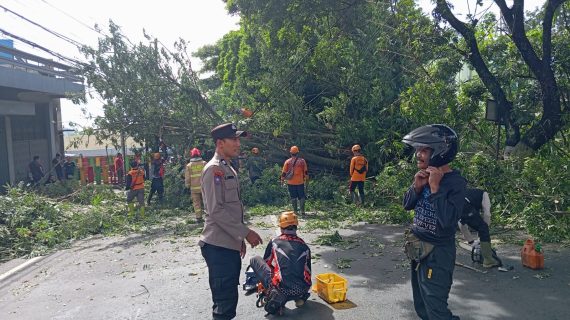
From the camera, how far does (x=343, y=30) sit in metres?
12.7

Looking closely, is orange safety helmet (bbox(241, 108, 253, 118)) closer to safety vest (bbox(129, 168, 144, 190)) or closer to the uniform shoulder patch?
safety vest (bbox(129, 168, 144, 190))

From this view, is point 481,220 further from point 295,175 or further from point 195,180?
point 195,180

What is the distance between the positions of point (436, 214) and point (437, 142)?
1.72 ft

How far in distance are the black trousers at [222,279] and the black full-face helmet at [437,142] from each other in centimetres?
179

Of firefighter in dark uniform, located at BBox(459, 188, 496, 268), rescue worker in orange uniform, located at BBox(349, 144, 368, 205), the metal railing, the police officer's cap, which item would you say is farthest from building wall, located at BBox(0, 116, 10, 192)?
firefighter in dark uniform, located at BBox(459, 188, 496, 268)

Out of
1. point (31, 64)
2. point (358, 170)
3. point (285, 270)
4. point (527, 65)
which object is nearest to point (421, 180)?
point (285, 270)

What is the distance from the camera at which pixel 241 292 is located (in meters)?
5.71

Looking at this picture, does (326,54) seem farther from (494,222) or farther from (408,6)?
(494,222)

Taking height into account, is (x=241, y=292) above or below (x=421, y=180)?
below

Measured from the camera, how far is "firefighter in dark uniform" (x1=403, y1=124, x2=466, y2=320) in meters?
3.31

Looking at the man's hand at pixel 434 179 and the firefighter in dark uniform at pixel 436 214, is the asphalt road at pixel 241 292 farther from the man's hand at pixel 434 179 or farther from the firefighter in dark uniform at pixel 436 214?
the man's hand at pixel 434 179

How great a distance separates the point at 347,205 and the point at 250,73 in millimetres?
9225

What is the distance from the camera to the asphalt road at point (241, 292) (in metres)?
5.02

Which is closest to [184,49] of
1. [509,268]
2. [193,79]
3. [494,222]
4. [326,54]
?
[193,79]
